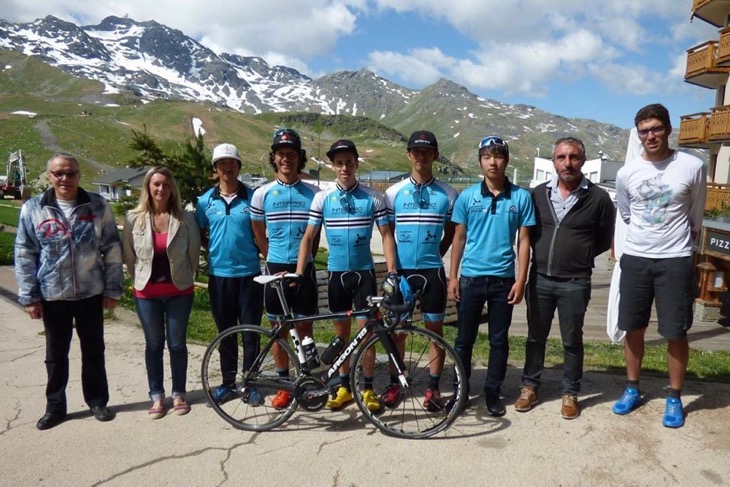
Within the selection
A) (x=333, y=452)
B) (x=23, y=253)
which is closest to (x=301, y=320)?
(x=333, y=452)

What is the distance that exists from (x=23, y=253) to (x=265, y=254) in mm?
1958

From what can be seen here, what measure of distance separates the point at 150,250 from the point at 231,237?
69 cm

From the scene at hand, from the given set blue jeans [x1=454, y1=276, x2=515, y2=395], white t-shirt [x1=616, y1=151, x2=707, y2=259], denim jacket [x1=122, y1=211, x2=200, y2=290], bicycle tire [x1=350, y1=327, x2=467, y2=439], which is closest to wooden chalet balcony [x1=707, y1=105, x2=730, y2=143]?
white t-shirt [x1=616, y1=151, x2=707, y2=259]

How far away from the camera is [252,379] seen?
471 cm

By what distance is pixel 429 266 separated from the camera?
183 inches

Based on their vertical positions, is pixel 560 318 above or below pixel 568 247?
below

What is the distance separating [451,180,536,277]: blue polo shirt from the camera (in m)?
4.53

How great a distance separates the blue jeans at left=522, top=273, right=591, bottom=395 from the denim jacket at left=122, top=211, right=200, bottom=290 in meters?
3.06

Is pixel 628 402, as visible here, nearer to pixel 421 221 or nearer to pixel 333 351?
pixel 421 221

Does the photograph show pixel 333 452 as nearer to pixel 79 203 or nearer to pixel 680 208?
pixel 79 203

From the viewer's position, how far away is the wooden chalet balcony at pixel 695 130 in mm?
22562

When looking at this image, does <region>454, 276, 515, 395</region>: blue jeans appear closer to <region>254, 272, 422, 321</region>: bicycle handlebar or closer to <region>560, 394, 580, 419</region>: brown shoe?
<region>254, 272, 422, 321</region>: bicycle handlebar

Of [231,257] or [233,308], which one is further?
[233,308]

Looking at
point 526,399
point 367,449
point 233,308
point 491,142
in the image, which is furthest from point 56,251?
point 526,399
